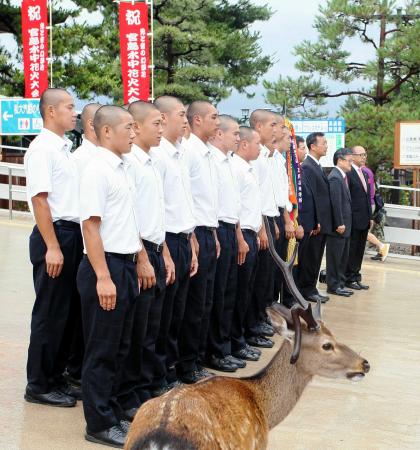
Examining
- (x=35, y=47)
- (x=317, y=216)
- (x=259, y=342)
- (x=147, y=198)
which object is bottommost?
(x=259, y=342)

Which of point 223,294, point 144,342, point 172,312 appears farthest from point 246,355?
point 144,342

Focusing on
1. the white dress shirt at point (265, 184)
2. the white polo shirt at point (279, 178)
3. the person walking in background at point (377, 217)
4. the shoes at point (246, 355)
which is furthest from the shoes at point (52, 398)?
the person walking in background at point (377, 217)

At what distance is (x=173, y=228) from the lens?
5898 mm

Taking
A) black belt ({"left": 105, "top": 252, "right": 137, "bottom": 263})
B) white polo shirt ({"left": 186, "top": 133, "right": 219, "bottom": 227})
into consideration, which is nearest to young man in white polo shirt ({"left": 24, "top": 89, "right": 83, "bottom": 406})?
black belt ({"left": 105, "top": 252, "right": 137, "bottom": 263})

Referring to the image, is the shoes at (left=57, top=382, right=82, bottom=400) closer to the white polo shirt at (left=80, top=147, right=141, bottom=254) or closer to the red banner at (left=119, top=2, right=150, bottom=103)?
the white polo shirt at (left=80, top=147, right=141, bottom=254)

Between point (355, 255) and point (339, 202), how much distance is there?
1.27 metres

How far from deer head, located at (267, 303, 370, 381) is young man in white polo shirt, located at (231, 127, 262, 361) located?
8.49 ft

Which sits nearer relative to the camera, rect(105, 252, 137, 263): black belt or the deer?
the deer

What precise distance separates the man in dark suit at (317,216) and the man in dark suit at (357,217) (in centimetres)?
103

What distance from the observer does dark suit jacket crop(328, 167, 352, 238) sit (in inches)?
419

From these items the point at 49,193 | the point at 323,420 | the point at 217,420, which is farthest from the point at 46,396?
the point at 217,420

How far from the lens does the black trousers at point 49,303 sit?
554 centimetres

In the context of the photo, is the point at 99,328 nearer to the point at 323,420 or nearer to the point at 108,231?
the point at 108,231

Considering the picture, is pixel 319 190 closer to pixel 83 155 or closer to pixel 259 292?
pixel 259 292
